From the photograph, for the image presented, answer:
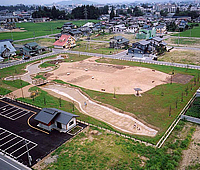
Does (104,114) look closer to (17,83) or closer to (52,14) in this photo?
(17,83)

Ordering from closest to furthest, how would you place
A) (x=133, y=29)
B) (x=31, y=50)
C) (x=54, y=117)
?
(x=54, y=117) < (x=31, y=50) < (x=133, y=29)

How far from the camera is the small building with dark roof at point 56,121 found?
90.6ft

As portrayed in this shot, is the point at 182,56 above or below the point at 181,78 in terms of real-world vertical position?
above

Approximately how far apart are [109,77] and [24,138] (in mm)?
27018

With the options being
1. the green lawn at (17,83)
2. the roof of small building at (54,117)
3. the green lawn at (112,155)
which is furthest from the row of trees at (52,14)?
the green lawn at (112,155)

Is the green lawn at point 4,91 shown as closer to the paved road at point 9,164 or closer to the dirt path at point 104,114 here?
the dirt path at point 104,114

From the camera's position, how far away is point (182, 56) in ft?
214

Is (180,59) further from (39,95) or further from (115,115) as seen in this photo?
(39,95)

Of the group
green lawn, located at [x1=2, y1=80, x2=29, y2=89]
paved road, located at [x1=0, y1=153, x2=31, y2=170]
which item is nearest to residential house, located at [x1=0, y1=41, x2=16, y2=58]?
green lawn, located at [x1=2, y1=80, x2=29, y2=89]

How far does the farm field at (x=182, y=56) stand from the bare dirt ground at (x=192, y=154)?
38.4 m

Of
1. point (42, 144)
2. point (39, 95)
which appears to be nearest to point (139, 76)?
point (39, 95)

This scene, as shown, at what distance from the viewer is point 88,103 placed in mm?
36625

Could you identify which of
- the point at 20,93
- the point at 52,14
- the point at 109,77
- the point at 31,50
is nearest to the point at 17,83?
the point at 20,93

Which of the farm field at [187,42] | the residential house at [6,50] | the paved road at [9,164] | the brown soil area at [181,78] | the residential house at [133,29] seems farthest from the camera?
the residential house at [133,29]
